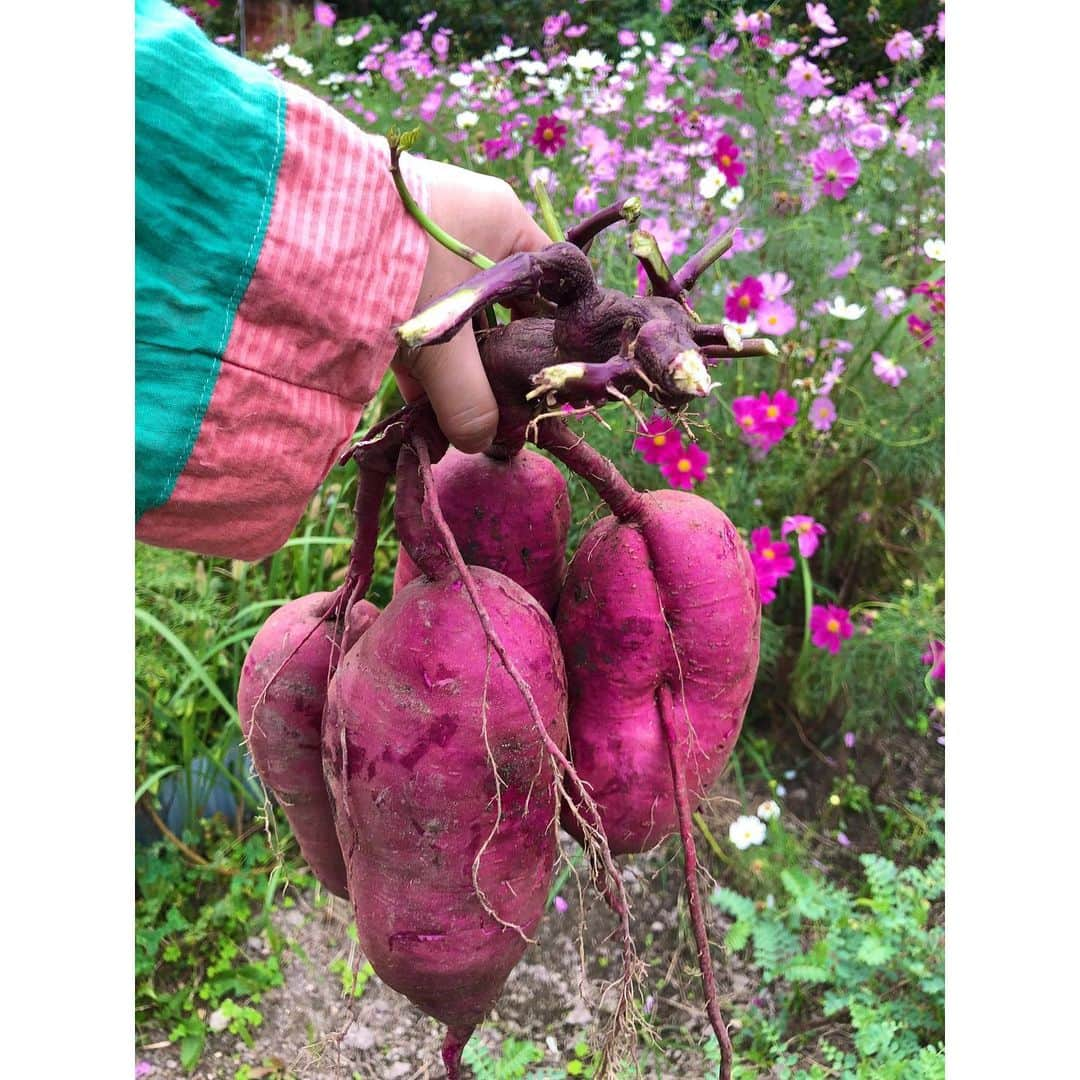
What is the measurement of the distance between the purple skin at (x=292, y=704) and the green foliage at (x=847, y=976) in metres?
0.77

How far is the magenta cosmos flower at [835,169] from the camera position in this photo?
4.39 ft

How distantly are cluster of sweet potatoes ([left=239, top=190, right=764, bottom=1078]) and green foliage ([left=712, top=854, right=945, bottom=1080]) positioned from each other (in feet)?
2.07

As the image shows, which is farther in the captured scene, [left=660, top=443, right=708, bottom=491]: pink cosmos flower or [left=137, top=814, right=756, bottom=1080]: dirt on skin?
[left=137, top=814, right=756, bottom=1080]: dirt on skin

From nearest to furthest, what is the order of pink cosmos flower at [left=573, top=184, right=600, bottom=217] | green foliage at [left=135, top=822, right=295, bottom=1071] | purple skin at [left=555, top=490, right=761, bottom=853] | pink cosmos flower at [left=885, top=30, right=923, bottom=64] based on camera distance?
purple skin at [left=555, top=490, right=761, bottom=853] → green foliage at [left=135, top=822, right=295, bottom=1071] → pink cosmos flower at [left=573, top=184, right=600, bottom=217] → pink cosmos flower at [left=885, top=30, right=923, bottom=64]

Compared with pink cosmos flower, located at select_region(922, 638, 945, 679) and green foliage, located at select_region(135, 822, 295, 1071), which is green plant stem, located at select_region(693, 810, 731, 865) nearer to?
pink cosmos flower, located at select_region(922, 638, 945, 679)

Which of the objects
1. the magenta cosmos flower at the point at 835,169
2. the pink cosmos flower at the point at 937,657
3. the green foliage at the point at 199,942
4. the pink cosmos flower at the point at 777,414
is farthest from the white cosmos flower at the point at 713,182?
the green foliage at the point at 199,942

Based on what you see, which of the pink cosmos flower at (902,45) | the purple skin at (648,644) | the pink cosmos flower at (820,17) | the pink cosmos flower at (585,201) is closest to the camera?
the purple skin at (648,644)

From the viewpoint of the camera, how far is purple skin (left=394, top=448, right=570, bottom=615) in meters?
0.66

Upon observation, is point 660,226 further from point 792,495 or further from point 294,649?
point 294,649

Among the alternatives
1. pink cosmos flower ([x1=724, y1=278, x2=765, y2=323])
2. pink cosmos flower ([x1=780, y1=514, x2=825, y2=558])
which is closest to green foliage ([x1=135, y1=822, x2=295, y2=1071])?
pink cosmos flower ([x1=780, y1=514, x2=825, y2=558])

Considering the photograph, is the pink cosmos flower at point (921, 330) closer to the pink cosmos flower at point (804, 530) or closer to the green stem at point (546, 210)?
the pink cosmos flower at point (804, 530)

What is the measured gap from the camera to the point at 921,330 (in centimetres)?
141

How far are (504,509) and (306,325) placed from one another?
191mm
